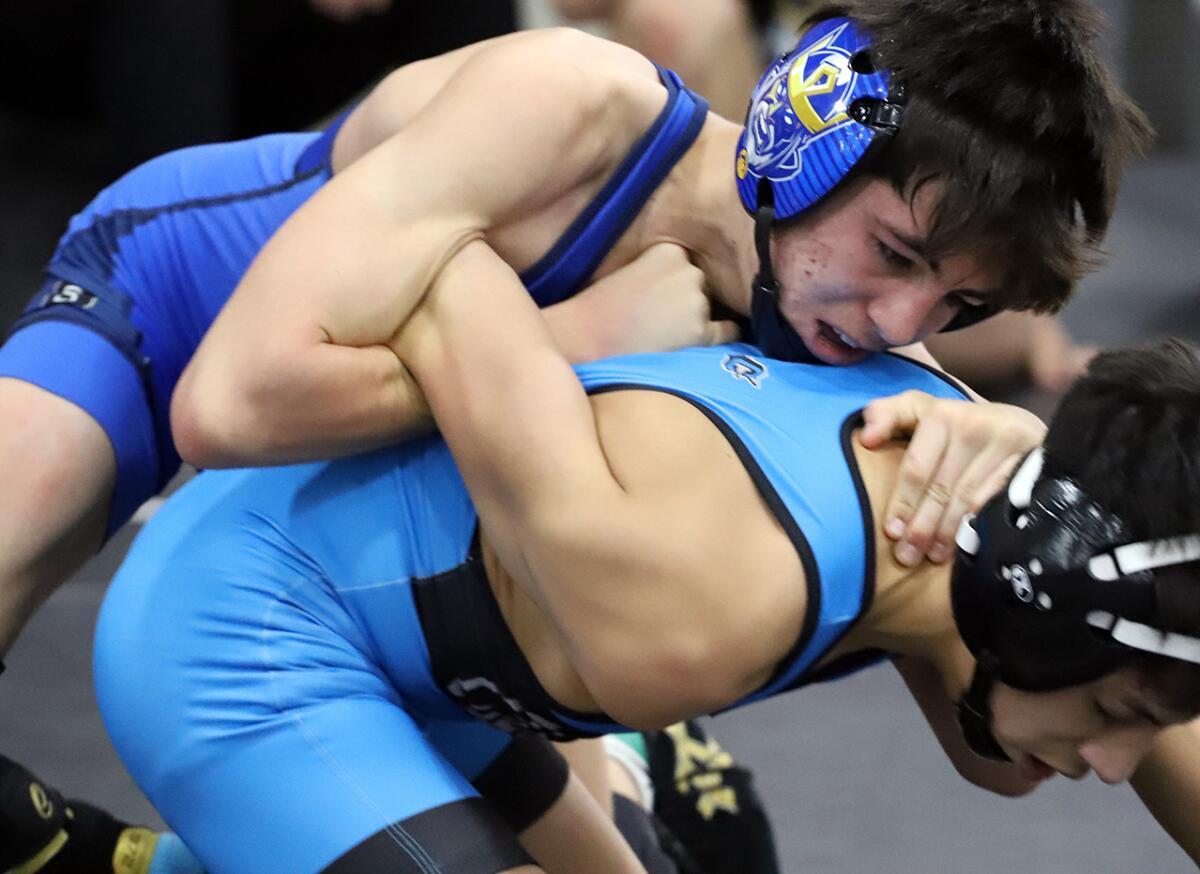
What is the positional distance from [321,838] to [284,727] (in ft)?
0.41

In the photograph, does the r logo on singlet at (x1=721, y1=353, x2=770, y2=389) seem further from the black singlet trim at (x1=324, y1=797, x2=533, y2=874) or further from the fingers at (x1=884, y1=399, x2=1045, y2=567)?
the black singlet trim at (x1=324, y1=797, x2=533, y2=874)

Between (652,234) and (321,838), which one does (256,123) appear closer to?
(652,234)

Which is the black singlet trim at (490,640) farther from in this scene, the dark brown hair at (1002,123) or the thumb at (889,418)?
the dark brown hair at (1002,123)

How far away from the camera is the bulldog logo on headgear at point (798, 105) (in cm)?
170

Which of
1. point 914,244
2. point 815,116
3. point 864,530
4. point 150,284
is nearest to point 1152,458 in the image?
point 864,530

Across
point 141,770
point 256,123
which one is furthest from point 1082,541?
point 256,123

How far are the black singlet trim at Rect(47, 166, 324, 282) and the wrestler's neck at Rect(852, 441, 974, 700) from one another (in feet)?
3.14

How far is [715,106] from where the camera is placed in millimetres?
2934

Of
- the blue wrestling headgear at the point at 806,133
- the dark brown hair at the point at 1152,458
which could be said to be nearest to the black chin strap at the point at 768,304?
the blue wrestling headgear at the point at 806,133

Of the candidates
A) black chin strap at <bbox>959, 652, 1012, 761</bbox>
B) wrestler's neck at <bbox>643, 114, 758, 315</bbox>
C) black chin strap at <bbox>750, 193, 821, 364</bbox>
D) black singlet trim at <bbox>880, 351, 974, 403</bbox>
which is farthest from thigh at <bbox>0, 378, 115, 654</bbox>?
black chin strap at <bbox>959, 652, 1012, 761</bbox>

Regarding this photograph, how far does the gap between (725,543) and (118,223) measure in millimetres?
1142

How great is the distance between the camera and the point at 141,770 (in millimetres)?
1876

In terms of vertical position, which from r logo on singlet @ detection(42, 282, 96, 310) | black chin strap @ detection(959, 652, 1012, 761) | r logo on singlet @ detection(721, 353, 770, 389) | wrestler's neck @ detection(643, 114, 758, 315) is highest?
wrestler's neck @ detection(643, 114, 758, 315)

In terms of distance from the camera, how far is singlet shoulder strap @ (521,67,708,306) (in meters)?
1.92
